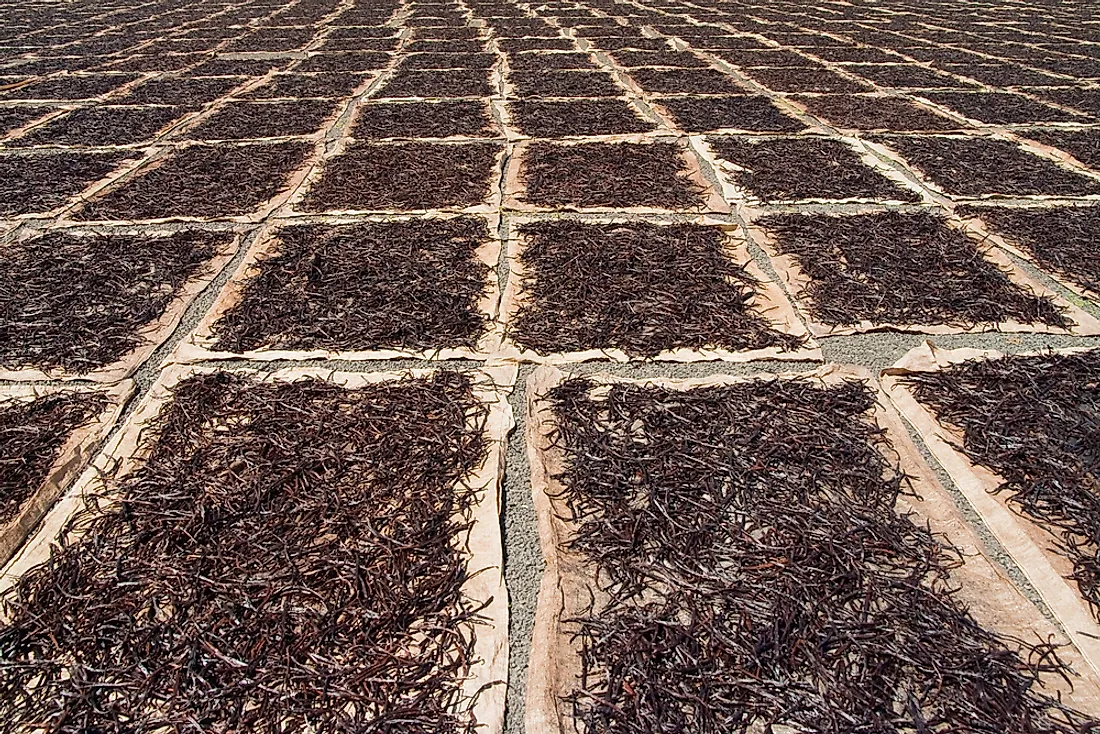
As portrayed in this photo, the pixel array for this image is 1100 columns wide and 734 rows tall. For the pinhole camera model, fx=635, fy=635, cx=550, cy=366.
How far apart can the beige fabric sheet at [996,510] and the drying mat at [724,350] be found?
1.30 feet

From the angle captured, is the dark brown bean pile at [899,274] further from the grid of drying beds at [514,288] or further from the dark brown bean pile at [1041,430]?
the dark brown bean pile at [1041,430]

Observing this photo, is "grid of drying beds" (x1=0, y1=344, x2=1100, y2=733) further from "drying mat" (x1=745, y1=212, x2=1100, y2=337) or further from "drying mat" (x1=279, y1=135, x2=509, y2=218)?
"drying mat" (x1=279, y1=135, x2=509, y2=218)

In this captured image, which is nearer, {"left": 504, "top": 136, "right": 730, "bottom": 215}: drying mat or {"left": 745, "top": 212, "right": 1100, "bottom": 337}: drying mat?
{"left": 745, "top": 212, "right": 1100, "bottom": 337}: drying mat

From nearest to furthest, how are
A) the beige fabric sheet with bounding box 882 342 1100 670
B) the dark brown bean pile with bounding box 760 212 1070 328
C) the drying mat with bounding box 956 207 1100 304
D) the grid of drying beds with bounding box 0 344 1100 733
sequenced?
the grid of drying beds with bounding box 0 344 1100 733 → the beige fabric sheet with bounding box 882 342 1100 670 → the dark brown bean pile with bounding box 760 212 1070 328 → the drying mat with bounding box 956 207 1100 304

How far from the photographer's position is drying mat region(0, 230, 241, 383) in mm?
2656

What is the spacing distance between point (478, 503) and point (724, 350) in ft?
4.43

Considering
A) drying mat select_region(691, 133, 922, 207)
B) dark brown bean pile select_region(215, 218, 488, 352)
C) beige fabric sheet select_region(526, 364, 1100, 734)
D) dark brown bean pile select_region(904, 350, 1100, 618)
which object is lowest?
beige fabric sheet select_region(526, 364, 1100, 734)

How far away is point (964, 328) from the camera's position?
117 inches

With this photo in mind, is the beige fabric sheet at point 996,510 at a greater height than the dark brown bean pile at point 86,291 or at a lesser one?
lesser

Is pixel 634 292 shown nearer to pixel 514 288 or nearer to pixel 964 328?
pixel 514 288

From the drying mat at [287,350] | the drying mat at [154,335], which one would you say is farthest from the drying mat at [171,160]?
the drying mat at [287,350]

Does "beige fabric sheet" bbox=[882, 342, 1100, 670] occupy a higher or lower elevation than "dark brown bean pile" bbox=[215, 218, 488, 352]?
lower

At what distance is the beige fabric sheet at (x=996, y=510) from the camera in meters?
1.76

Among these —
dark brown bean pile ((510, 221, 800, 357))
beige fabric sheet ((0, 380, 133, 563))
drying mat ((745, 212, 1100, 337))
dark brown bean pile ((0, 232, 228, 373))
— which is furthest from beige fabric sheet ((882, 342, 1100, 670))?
dark brown bean pile ((0, 232, 228, 373))
